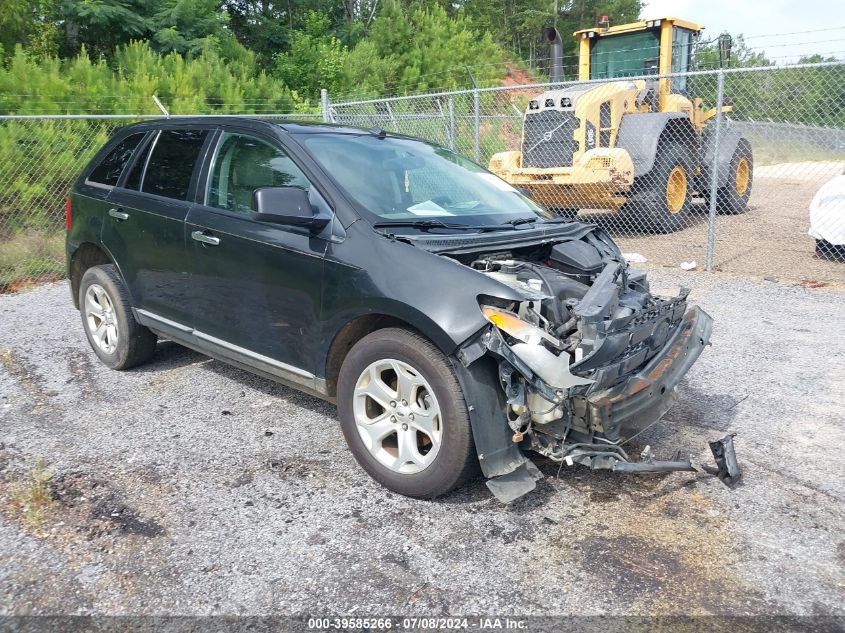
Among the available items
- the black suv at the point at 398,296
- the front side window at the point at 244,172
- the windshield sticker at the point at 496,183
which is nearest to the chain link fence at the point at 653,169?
the windshield sticker at the point at 496,183

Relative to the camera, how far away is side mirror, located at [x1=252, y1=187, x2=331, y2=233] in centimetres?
349

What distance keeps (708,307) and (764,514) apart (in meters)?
4.16

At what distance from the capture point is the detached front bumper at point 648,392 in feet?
9.93

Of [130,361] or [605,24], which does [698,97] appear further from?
[130,361]

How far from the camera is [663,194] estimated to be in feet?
35.4

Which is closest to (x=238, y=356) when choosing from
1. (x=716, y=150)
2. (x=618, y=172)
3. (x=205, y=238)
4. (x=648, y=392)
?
(x=205, y=238)

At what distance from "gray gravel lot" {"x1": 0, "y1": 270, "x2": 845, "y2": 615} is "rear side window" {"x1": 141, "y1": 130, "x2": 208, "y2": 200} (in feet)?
4.58

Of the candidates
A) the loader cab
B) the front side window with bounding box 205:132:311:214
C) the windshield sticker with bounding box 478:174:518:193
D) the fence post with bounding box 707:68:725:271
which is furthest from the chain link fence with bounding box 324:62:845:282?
the front side window with bounding box 205:132:311:214

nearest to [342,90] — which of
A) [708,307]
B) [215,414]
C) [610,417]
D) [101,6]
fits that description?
[101,6]

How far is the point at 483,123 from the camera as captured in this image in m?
13.3

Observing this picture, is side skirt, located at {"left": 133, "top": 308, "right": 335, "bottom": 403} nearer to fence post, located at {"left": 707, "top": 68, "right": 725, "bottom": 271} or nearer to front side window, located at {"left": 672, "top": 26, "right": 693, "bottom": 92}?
fence post, located at {"left": 707, "top": 68, "right": 725, "bottom": 271}

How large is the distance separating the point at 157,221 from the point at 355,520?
8.04 ft

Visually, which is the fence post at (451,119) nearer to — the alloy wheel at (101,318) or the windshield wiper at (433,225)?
the alloy wheel at (101,318)

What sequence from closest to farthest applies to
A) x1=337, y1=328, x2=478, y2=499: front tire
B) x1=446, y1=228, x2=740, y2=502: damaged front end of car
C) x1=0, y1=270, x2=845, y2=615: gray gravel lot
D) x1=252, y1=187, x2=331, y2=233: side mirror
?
x1=0, y1=270, x2=845, y2=615: gray gravel lot, x1=446, y1=228, x2=740, y2=502: damaged front end of car, x1=337, y1=328, x2=478, y2=499: front tire, x1=252, y1=187, x2=331, y2=233: side mirror
